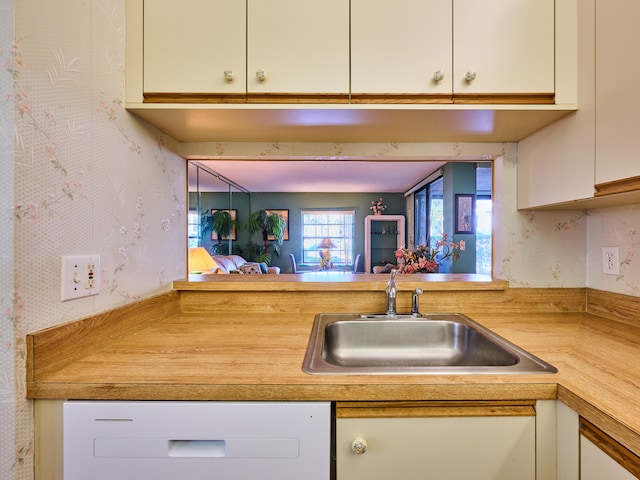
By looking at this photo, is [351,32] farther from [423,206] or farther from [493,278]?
[423,206]

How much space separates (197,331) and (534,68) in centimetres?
136

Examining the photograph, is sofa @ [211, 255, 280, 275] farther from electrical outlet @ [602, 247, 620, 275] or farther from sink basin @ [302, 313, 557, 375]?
electrical outlet @ [602, 247, 620, 275]

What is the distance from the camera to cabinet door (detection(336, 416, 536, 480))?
0.70 m

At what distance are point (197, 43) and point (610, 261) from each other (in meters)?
1.63

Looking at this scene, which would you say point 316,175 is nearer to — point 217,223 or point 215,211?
point 217,223

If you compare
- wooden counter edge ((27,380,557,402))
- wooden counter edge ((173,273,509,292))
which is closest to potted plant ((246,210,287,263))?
wooden counter edge ((173,273,509,292))

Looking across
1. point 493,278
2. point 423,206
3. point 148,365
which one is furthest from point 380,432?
point 423,206

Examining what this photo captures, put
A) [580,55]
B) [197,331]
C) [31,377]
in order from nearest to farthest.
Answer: [31,377] < [580,55] < [197,331]

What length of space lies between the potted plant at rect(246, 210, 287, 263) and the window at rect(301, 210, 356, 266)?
630 mm

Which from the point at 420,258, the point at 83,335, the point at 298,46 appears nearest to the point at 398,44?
the point at 298,46

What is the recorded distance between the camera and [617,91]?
845 millimetres

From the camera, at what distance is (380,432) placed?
0.70m

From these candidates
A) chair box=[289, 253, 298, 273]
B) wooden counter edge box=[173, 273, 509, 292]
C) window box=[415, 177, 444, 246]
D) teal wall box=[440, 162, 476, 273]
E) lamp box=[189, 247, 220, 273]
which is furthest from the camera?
chair box=[289, 253, 298, 273]

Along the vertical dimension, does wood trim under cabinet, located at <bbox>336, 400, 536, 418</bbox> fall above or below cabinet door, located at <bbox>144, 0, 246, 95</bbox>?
below
